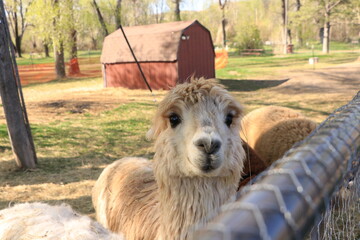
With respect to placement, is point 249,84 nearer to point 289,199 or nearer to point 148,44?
point 148,44

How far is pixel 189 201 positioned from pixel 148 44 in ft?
51.7

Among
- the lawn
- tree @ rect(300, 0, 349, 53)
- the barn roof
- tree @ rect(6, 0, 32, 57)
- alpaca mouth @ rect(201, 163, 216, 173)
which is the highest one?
tree @ rect(6, 0, 32, 57)

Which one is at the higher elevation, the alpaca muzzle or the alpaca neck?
the alpaca muzzle

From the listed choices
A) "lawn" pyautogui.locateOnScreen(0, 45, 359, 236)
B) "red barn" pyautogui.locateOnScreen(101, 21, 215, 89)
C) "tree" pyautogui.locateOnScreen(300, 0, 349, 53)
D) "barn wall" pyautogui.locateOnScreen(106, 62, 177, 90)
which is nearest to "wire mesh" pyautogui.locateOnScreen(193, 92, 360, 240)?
"lawn" pyautogui.locateOnScreen(0, 45, 359, 236)

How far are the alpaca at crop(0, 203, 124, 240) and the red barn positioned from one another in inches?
552

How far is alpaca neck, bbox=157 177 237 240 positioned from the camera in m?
2.17

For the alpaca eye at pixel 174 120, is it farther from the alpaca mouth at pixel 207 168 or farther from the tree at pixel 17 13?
the tree at pixel 17 13

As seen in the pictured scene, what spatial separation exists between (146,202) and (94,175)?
11.4ft

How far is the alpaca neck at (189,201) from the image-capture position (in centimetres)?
217

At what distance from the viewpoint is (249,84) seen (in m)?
17.9

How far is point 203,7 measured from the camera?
68.9m

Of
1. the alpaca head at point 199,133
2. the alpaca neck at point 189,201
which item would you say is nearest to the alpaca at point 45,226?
the alpaca neck at point 189,201

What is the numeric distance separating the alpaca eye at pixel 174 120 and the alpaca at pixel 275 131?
6.35 feet

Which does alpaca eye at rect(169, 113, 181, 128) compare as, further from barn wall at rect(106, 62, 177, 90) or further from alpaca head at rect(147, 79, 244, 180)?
barn wall at rect(106, 62, 177, 90)
